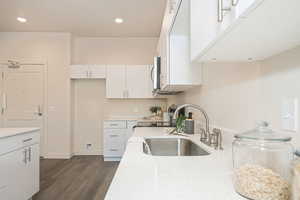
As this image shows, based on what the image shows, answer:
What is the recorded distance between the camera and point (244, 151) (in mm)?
831

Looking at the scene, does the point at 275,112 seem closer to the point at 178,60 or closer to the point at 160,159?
the point at 160,159

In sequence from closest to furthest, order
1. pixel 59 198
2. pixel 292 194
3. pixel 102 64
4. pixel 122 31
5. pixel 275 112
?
1. pixel 292 194
2. pixel 275 112
3. pixel 59 198
4. pixel 122 31
5. pixel 102 64

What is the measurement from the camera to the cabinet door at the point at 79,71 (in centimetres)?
479

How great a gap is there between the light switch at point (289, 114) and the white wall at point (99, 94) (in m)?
4.28

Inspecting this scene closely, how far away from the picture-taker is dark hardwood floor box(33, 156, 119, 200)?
276 centimetres

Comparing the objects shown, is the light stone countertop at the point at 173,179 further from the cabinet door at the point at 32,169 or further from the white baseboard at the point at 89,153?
the white baseboard at the point at 89,153

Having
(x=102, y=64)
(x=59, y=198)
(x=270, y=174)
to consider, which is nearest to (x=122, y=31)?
(x=102, y=64)

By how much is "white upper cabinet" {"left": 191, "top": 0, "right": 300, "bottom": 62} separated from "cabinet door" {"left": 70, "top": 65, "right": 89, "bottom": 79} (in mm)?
4044

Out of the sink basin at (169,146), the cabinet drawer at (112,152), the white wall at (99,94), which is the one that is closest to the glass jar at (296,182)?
the sink basin at (169,146)

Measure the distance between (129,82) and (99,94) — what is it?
33.4 inches

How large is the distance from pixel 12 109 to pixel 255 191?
5364 millimetres

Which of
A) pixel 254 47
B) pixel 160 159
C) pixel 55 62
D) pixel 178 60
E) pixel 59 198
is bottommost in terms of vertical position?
pixel 59 198

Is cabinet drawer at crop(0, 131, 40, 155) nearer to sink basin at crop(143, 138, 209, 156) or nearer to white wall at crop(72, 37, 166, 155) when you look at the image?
sink basin at crop(143, 138, 209, 156)

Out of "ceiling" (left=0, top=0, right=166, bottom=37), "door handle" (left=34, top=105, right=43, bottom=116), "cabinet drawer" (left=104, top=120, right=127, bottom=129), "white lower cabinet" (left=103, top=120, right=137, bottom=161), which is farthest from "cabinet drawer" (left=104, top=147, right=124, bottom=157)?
"ceiling" (left=0, top=0, right=166, bottom=37)
